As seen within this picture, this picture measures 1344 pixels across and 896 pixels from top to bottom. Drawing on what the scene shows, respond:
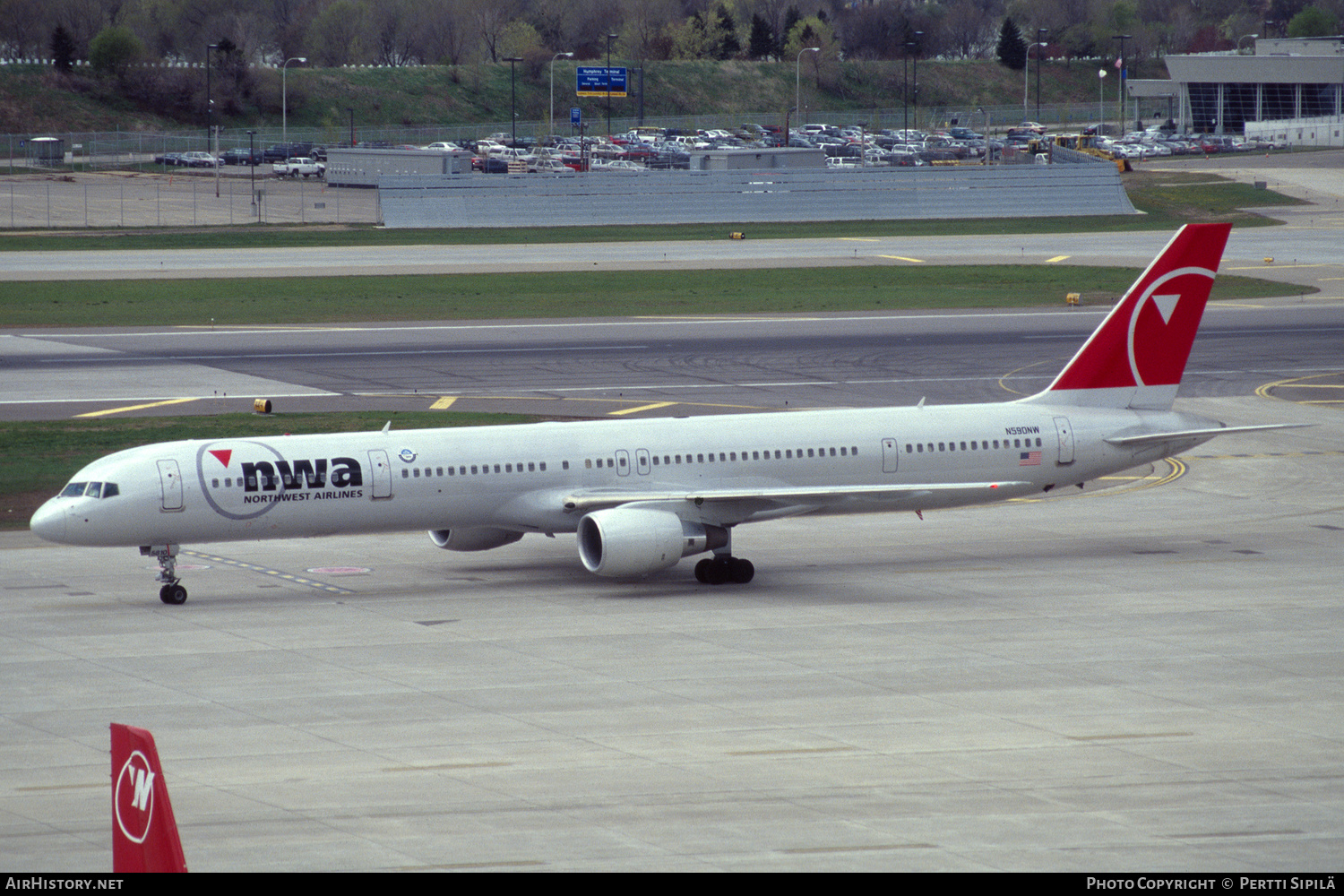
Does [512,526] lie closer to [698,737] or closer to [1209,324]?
[698,737]

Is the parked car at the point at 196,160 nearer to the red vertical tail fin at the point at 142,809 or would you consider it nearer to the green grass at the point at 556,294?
the green grass at the point at 556,294

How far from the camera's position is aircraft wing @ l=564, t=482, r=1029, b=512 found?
37250 mm

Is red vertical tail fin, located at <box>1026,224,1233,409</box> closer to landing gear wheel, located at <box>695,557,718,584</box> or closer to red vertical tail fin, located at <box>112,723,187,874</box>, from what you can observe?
landing gear wheel, located at <box>695,557,718,584</box>

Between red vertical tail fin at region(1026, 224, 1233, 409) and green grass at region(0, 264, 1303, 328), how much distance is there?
43644mm

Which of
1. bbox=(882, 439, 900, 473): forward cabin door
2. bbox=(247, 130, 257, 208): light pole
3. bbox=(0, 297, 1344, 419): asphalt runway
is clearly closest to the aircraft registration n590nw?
bbox=(882, 439, 900, 473): forward cabin door

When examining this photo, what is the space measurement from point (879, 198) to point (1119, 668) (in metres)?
109

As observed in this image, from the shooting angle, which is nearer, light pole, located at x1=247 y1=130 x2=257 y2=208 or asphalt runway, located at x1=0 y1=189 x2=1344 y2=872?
asphalt runway, located at x1=0 y1=189 x2=1344 y2=872

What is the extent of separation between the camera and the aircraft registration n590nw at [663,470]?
35.6m

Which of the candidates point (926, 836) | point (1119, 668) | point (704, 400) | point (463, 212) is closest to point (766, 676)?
point (1119, 668)

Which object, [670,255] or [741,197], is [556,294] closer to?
[670,255]

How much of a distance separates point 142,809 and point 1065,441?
31964mm

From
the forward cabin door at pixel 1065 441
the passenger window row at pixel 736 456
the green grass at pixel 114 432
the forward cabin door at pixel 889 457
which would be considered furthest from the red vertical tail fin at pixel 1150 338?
the green grass at pixel 114 432

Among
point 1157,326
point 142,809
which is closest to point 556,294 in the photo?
point 1157,326

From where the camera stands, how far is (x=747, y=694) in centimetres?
2867
